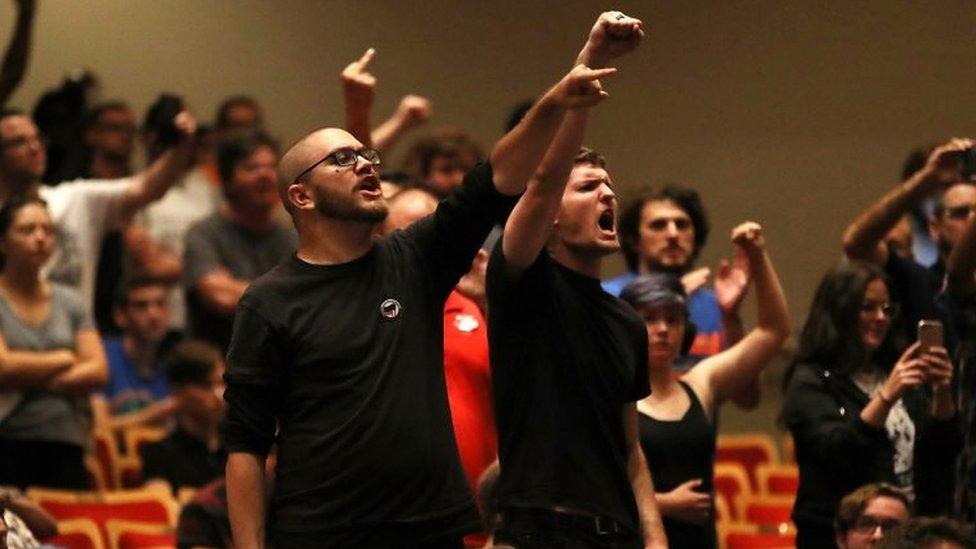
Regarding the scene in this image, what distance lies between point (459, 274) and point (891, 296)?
1.66 m

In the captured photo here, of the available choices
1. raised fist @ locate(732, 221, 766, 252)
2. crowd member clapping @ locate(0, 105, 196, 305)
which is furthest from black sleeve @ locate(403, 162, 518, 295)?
crowd member clapping @ locate(0, 105, 196, 305)

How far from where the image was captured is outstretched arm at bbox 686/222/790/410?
4.45 metres

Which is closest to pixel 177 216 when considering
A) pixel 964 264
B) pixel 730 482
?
pixel 730 482

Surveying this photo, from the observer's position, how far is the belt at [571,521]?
343 centimetres

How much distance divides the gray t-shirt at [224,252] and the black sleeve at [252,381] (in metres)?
2.98

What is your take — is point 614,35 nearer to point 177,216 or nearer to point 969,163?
point 969,163

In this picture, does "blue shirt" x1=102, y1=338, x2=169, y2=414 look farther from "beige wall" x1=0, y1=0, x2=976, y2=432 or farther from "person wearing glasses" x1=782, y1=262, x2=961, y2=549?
"person wearing glasses" x1=782, y1=262, x2=961, y2=549

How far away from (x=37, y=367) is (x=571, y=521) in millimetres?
2484

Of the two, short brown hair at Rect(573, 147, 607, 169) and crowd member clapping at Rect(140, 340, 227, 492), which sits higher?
short brown hair at Rect(573, 147, 607, 169)

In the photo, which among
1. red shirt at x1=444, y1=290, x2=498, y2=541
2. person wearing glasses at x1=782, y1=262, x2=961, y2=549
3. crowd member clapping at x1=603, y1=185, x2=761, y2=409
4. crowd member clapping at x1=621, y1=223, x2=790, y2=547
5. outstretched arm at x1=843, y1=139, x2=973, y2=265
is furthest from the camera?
crowd member clapping at x1=603, y1=185, x2=761, y2=409

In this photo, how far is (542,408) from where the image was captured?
3500mm

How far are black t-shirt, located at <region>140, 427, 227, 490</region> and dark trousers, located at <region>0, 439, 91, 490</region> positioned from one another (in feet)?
0.80

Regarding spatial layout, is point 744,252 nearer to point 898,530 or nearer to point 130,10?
point 898,530

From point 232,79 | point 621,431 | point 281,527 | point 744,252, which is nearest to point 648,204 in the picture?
point 744,252
